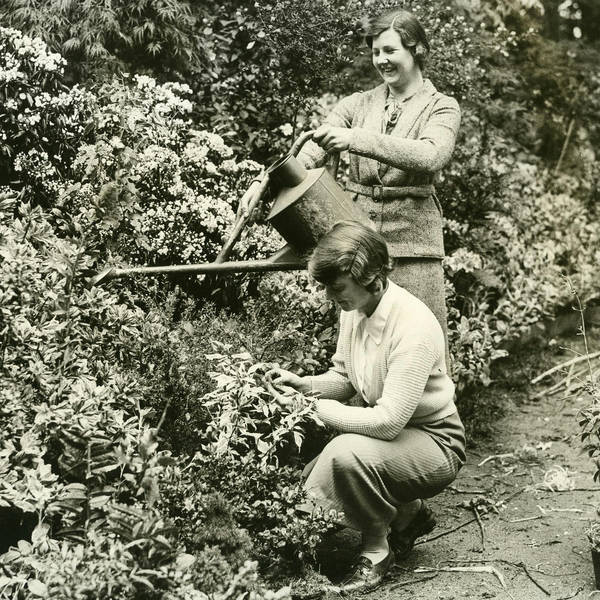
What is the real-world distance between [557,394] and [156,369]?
3.28 meters

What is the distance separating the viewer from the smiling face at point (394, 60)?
359 centimetres

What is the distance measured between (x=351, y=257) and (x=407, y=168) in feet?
2.21

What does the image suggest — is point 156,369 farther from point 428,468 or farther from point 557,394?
point 557,394

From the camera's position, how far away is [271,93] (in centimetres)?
560

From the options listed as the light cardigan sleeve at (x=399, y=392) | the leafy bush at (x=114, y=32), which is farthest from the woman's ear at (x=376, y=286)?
the leafy bush at (x=114, y=32)

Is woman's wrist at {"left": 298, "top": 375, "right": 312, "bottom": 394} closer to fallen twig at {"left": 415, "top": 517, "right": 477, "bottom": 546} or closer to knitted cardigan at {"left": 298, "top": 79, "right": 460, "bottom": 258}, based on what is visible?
knitted cardigan at {"left": 298, "top": 79, "right": 460, "bottom": 258}

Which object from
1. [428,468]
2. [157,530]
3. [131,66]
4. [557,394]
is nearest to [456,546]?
[428,468]

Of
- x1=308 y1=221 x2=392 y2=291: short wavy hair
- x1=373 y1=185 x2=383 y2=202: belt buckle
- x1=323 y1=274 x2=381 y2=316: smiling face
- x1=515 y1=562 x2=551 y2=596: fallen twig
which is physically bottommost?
x1=515 y1=562 x2=551 y2=596: fallen twig

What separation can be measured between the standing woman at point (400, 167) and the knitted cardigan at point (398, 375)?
1.68 feet

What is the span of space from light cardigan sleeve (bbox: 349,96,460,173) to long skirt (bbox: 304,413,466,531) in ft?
3.29

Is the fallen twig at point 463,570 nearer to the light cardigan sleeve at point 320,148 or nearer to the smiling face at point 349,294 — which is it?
the smiling face at point 349,294

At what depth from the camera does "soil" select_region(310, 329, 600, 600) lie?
3357 millimetres

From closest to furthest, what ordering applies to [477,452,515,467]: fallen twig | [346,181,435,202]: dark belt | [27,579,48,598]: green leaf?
1. [27,579,48,598]: green leaf
2. [346,181,435,202]: dark belt
3. [477,452,515,467]: fallen twig

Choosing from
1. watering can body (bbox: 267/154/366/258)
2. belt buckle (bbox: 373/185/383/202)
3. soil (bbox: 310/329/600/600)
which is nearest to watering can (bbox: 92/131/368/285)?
watering can body (bbox: 267/154/366/258)
